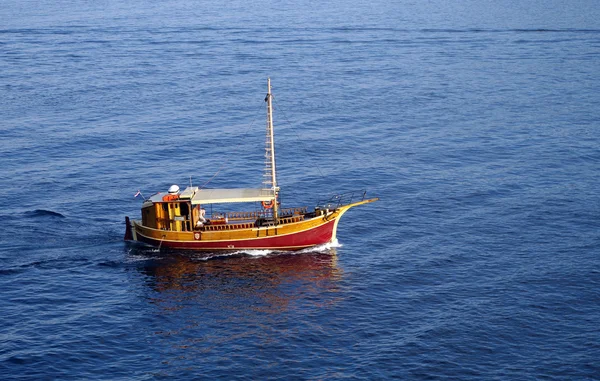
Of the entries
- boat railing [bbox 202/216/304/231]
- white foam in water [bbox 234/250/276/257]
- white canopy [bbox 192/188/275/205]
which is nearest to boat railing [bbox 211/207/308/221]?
boat railing [bbox 202/216/304/231]

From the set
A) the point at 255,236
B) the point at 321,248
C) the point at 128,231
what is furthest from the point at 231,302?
the point at 128,231

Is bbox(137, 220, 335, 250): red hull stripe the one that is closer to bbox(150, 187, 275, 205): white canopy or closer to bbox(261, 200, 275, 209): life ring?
bbox(261, 200, 275, 209): life ring

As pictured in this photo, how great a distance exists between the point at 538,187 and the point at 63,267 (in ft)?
218

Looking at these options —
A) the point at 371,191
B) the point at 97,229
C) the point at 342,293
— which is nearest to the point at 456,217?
the point at 371,191

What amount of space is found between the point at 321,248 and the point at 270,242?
20.6 feet

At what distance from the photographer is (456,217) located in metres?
108

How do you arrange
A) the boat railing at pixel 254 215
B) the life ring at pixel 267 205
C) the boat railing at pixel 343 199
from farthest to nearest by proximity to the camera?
the boat railing at pixel 343 199
the boat railing at pixel 254 215
the life ring at pixel 267 205

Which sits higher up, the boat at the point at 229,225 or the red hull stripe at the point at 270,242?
the boat at the point at 229,225

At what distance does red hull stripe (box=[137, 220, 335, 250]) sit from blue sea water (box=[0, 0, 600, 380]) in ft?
4.18

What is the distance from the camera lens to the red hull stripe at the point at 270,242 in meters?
96.8

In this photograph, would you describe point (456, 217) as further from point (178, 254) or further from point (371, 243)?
point (178, 254)

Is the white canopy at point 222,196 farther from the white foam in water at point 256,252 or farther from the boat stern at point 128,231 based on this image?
the white foam in water at point 256,252

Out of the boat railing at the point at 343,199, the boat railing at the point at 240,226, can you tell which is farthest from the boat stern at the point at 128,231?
the boat railing at the point at 343,199

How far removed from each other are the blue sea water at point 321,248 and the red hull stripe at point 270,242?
1273mm
